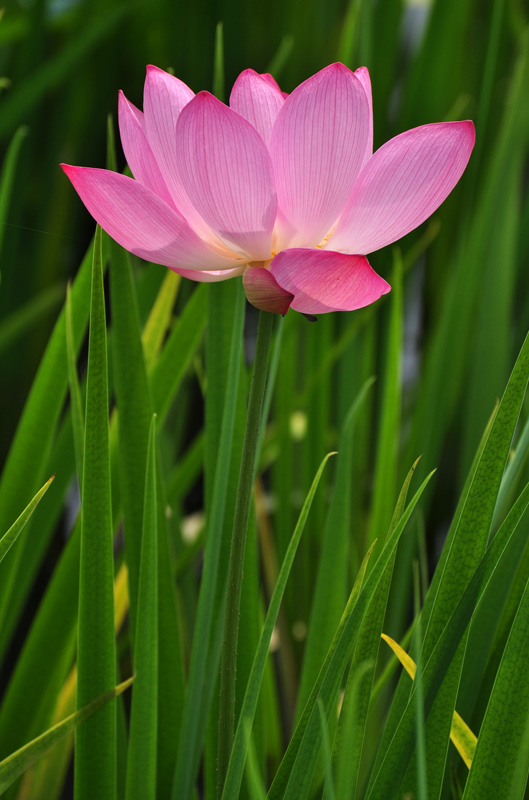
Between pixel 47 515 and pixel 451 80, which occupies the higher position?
pixel 451 80

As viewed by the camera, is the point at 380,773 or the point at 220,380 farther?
the point at 220,380

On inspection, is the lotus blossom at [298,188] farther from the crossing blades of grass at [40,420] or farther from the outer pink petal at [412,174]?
the crossing blades of grass at [40,420]

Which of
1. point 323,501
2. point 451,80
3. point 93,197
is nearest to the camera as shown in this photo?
point 93,197

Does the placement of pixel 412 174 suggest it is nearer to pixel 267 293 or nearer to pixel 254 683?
pixel 267 293

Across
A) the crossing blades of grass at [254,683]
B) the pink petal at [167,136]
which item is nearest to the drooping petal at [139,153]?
the pink petal at [167,136]

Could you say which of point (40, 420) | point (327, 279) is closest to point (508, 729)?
point (327, 279)

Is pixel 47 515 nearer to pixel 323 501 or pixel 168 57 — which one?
pixel 323 501

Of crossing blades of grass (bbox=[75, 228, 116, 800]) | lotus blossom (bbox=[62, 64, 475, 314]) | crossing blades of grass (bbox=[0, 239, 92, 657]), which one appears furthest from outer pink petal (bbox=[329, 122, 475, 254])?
crossing blades of grass (bbox=[0, 239, 92, 657])

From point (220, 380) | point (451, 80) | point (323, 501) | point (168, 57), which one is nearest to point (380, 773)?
point (220, 380)
